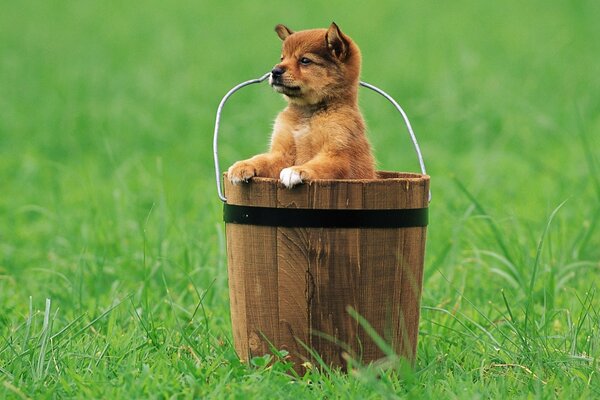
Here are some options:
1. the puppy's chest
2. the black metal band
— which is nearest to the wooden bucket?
the black metal band

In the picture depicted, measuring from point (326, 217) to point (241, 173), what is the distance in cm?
41

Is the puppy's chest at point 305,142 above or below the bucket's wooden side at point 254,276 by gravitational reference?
above

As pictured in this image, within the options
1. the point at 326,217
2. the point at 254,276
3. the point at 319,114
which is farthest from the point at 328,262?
the point at 319,114

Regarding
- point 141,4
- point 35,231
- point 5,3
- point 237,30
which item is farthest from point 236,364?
point 5,3

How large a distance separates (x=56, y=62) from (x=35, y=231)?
624 centimetres

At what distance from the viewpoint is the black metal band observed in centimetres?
406

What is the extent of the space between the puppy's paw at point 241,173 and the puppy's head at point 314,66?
38cm

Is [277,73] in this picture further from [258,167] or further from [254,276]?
[254,276]

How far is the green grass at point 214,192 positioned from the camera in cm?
423

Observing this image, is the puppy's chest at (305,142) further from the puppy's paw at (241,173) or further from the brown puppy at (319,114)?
the puppy's paw at (241,173)

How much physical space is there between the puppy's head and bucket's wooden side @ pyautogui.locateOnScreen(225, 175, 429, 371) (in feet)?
1.59

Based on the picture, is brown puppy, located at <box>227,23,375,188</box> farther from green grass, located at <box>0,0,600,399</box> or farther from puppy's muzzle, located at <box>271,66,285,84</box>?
green grass, located at <box>0,0,600,399</box>

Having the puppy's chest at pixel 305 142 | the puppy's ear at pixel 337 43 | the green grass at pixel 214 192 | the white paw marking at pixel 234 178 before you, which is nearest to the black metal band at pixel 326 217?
the white paw marking at pixel 234 178

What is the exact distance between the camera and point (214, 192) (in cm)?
812
